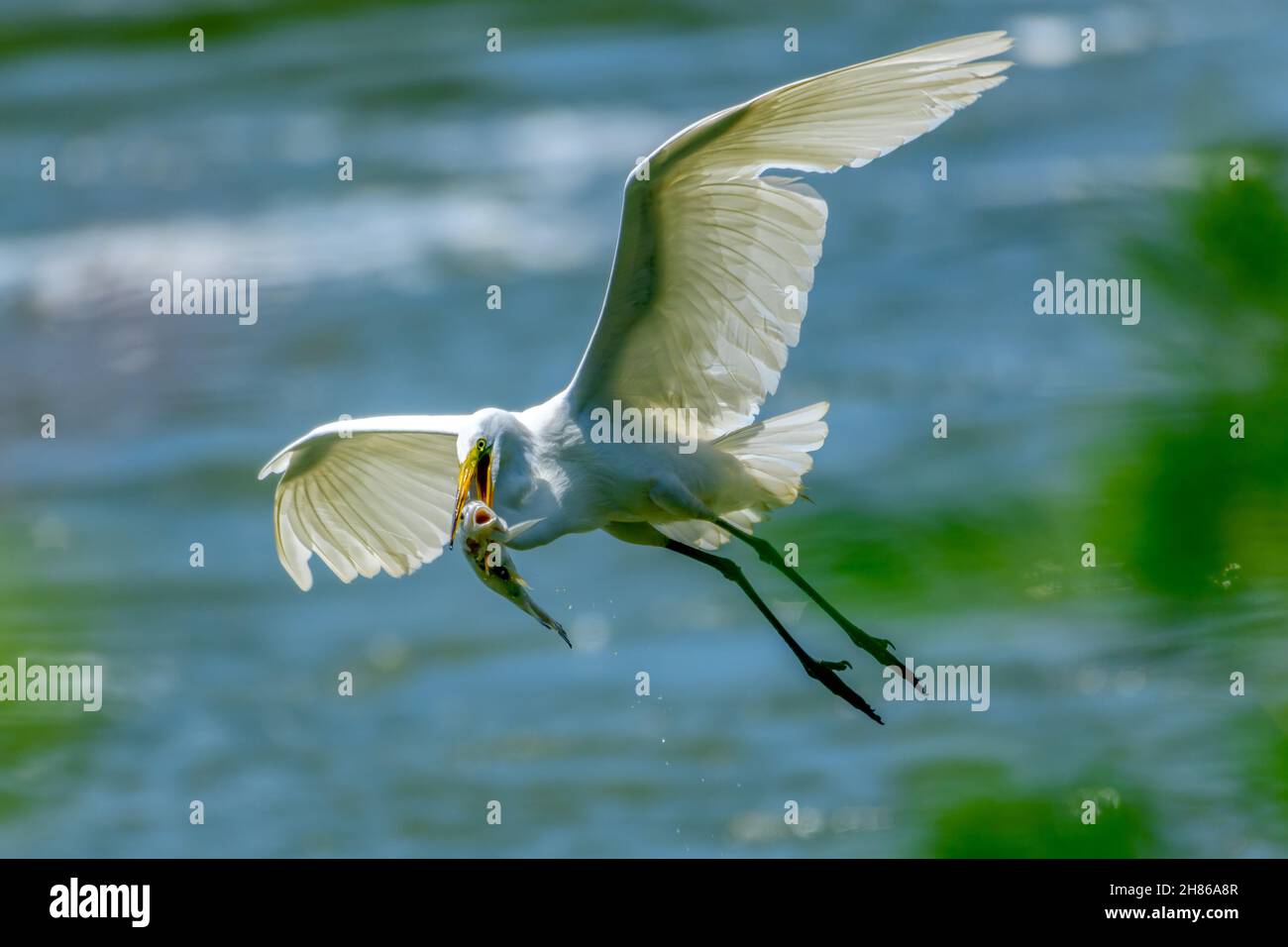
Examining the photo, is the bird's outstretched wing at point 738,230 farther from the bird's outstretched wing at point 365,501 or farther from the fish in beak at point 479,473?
the bird's outstretched wing at point 365,501

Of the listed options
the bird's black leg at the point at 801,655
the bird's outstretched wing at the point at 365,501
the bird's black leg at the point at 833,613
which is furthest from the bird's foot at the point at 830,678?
the bird's outstretched wing at the point at 365,501

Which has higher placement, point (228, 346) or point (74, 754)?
point (228, 346)

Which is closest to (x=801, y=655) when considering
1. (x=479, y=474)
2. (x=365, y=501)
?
(x=479, y=474)

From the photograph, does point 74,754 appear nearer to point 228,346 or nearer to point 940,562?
point 228,346

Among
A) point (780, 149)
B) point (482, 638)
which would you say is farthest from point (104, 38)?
point (780, 149)

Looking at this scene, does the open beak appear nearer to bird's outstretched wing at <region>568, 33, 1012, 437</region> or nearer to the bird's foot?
bird's outstretched wing at <region>568, 33, 1012, 437</region>

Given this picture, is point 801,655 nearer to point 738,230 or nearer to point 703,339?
point 703,339
